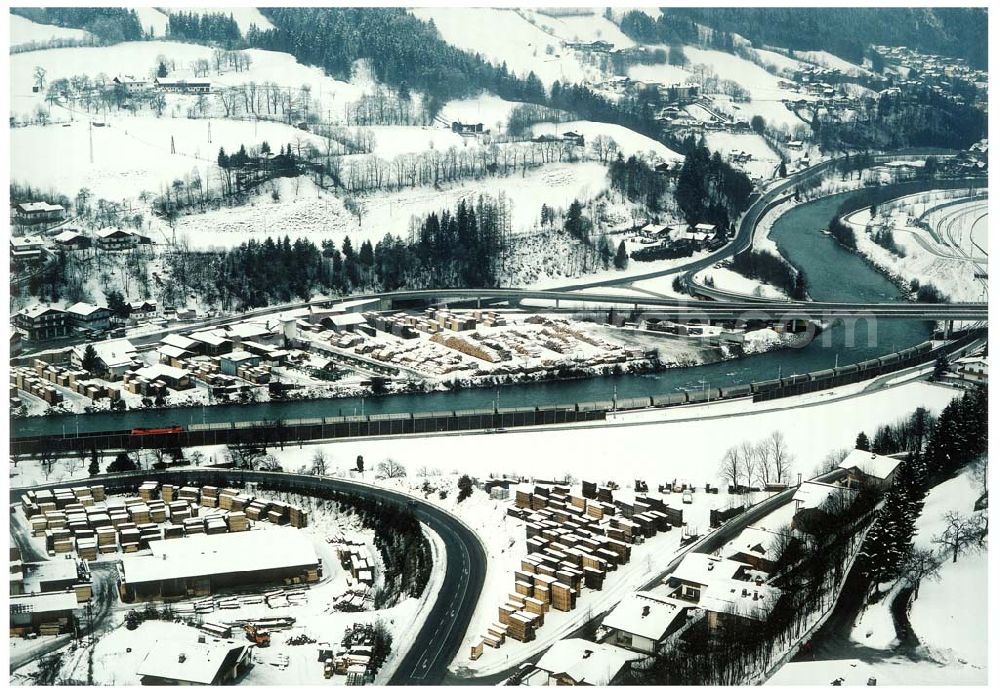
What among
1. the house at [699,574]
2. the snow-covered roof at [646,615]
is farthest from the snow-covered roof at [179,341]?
the snow-covered roof at [646,615]


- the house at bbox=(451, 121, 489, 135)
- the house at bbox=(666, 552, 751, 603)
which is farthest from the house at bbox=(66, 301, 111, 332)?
the house at bbox=(666, 552, 751, 603)

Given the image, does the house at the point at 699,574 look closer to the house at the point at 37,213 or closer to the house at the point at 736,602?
the house at the point at 736,602

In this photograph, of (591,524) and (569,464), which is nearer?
(591,524)

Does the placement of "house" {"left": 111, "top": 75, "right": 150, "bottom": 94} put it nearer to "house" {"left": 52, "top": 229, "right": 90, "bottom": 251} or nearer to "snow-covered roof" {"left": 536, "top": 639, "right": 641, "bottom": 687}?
"house" {"left": 52, "top": 229, "right": 90, "bottom": 251}

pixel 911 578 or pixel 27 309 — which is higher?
pixel 27 309

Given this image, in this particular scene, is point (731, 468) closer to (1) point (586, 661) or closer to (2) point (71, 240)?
(1) point (586, 661)

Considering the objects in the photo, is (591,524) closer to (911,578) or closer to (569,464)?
(569,464)

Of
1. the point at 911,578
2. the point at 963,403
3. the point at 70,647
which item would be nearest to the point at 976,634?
the point at 911,578

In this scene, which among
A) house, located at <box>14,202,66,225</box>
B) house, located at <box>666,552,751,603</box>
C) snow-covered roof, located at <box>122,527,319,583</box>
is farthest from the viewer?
house, located at <box>14,202,66,225</box>
